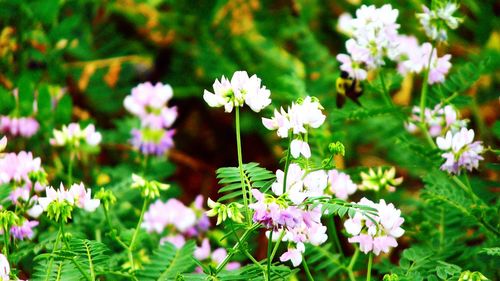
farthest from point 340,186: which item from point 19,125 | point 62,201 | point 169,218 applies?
point 19,125

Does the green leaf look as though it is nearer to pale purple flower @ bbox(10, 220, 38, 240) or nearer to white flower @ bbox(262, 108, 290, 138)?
pale purple flower @ bbox(10, 220, 38, 240)

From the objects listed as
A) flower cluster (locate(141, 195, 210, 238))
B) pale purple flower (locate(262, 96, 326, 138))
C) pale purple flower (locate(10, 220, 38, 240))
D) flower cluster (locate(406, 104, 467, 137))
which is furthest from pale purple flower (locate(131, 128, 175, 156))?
pale purple flower (locate(262, 96, 326, 138))

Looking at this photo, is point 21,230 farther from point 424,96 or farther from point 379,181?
point 424,96

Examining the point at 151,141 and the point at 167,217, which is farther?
the point at 151,141

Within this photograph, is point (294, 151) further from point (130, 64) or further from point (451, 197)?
point (130, 64)

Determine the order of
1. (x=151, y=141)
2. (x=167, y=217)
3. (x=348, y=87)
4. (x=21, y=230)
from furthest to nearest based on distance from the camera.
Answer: (x=151, y=141), (x=167, y=217), (x=348, y=87), (x=21, y=230)

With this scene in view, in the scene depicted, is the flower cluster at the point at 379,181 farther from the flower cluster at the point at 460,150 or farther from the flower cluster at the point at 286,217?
the flower cluster at the point at 286,217

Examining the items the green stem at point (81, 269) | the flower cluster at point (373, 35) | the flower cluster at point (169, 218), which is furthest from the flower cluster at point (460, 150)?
the green stem at point (81, 269)
